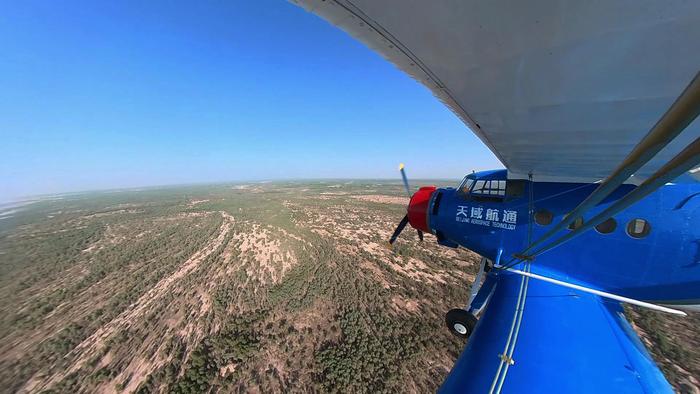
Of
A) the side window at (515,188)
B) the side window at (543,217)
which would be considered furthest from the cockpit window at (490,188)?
the side window at (543,217)

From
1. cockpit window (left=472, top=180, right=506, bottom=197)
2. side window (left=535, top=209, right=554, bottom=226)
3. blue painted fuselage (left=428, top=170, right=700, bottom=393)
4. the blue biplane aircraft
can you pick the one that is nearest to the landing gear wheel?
the blue biplane aircraft

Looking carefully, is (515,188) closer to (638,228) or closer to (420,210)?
(638,228)

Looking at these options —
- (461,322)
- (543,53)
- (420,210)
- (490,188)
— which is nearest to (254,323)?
(461,322)

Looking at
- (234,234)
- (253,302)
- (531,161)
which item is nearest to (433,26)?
(531,161)

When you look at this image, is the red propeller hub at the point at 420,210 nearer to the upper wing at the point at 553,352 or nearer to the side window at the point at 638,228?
the upper wing at the point at 553,352

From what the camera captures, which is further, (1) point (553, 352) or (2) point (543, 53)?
(1) point (553, 352)

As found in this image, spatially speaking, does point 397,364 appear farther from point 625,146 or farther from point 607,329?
point 625,146

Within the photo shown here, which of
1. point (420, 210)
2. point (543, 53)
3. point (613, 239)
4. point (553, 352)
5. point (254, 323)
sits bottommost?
point (254, 323)
